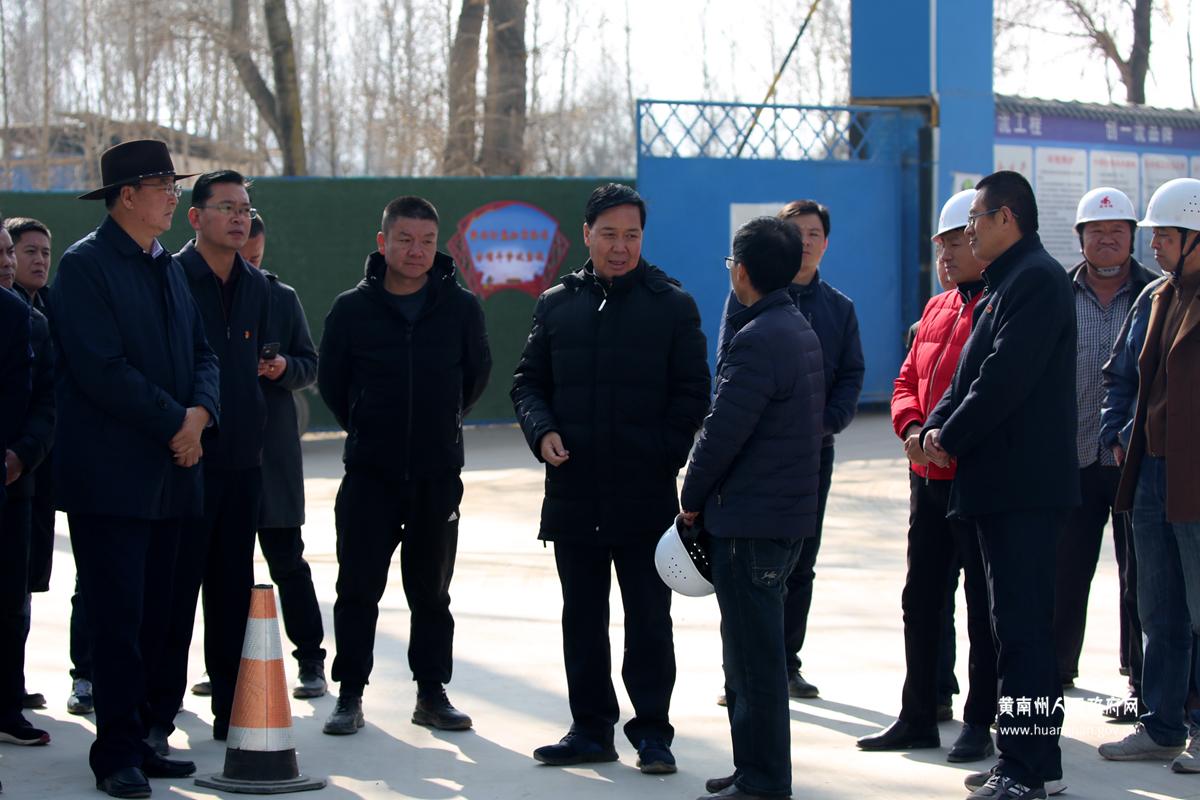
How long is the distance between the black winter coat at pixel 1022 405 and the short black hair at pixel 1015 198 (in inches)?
4.6

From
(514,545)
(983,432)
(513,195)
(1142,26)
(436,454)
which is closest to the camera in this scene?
(983,432)

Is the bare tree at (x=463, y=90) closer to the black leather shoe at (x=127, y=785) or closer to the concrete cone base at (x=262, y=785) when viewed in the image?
the concrete cone base at (x=262, y=785)

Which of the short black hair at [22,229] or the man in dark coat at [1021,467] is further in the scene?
the short black hair at [22,229]

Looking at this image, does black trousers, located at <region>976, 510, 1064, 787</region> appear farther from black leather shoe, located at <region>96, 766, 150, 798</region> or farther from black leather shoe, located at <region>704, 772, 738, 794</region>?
black leather shoe, located at <region>96, 766, 150, 798</region>

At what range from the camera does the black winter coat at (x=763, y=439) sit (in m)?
4.54

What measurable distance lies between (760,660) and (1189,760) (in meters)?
1.71

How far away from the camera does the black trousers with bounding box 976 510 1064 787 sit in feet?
15.2

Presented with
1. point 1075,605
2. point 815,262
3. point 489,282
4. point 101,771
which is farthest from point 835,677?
point 489,282

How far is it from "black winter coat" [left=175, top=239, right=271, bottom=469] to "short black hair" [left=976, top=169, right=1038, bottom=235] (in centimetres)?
284

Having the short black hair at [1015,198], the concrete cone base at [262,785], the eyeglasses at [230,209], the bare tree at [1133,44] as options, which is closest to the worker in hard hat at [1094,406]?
the short black hair at [1015,198]

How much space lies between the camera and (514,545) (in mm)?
9523

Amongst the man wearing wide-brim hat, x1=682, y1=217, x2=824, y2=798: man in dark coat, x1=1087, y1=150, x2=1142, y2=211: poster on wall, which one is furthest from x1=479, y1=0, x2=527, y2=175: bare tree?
x1=682, y1=217, x2=824, y2=798: man in dark coat

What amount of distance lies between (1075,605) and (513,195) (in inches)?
372

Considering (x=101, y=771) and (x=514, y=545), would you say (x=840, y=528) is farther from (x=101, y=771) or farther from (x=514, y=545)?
(x=101, y=771)
